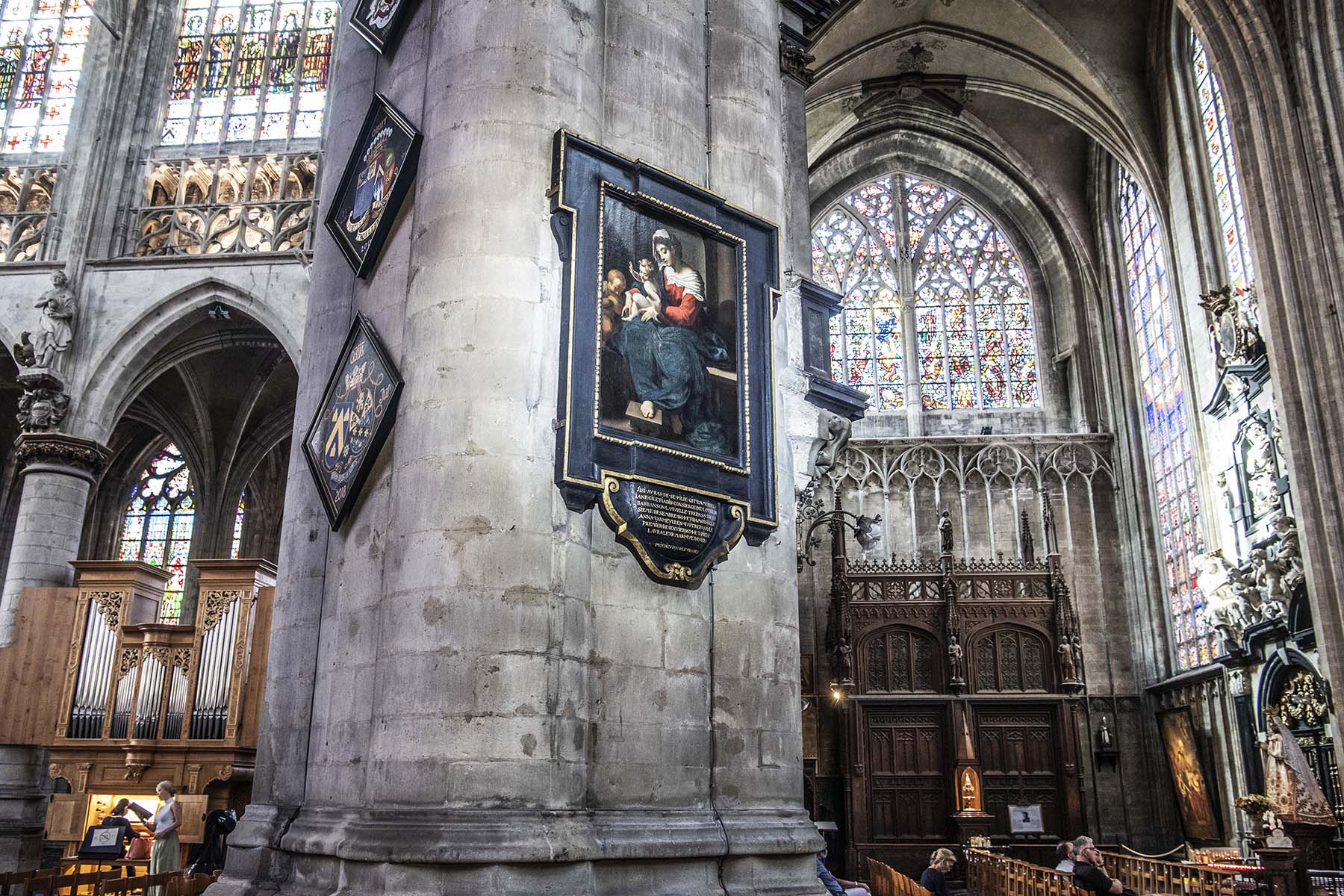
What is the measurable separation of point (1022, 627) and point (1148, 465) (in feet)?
14.7

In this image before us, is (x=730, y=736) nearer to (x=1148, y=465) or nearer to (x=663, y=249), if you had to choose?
(x=663, y=249)

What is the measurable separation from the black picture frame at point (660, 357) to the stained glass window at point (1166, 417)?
14.0m

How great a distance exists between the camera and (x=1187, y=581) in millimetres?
19875

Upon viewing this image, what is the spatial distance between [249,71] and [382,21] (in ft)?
39.4

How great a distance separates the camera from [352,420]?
7.34 metres

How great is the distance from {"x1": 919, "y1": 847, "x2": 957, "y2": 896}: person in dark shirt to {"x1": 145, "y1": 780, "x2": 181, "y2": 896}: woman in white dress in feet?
23.6

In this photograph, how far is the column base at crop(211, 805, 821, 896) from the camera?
18.6 feet

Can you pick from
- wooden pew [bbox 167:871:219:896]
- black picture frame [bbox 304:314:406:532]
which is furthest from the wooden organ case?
black picture frame [bbox 304:314:406:532]

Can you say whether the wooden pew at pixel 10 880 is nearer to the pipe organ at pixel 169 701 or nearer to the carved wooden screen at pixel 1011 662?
the pipe organ at pixel 169 701

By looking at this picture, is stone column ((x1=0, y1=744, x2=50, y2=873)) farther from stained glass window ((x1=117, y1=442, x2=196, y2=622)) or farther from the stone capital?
stained glass window ((x1=117, y1=442, x2=196, y2=622))

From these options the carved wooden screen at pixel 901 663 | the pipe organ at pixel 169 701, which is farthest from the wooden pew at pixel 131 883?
the carved wooden screen at pixel 901 663

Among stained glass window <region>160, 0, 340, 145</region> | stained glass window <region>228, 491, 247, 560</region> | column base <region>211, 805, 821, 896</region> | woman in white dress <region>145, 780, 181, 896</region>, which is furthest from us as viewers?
stained glass window <region>228, 491, 247, 560</region>

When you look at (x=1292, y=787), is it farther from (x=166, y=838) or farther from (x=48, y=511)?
(x=48, y=511)

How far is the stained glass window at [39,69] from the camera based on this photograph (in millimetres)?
18453
